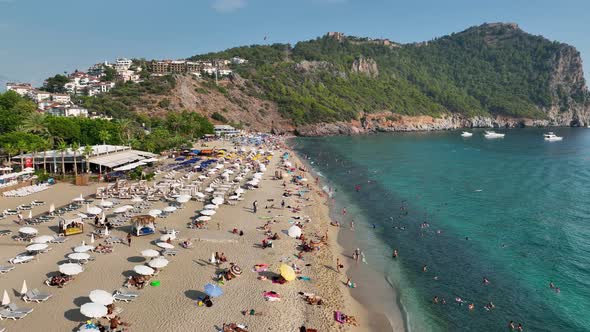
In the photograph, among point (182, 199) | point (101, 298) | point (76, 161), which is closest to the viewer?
point (101, 298)

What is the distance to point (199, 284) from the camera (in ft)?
63.5

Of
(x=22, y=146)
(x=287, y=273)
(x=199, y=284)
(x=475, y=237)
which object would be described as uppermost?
(x=22, y=146)

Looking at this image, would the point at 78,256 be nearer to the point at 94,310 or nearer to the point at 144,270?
the point at 144,270

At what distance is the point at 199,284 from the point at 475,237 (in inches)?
904

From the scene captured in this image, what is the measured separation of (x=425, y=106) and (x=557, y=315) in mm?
169443

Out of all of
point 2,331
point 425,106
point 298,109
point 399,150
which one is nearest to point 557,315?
point 2,331

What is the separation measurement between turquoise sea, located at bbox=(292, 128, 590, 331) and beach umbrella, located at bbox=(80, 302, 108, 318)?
13.5 metres

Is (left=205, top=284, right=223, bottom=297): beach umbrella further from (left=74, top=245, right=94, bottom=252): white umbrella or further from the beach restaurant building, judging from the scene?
the beach restaurant building

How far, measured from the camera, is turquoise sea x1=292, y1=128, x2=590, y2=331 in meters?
20.2

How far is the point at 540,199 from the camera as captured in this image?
44.9 meters

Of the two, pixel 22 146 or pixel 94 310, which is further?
pixel 22 146

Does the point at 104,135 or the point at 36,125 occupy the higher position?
the point at 36,125

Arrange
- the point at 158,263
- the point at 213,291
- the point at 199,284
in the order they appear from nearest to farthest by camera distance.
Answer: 1. the point at 213,291
2. the point at 199,284
3. the point at 158,263

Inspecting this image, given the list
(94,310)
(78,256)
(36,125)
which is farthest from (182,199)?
(36,125)
